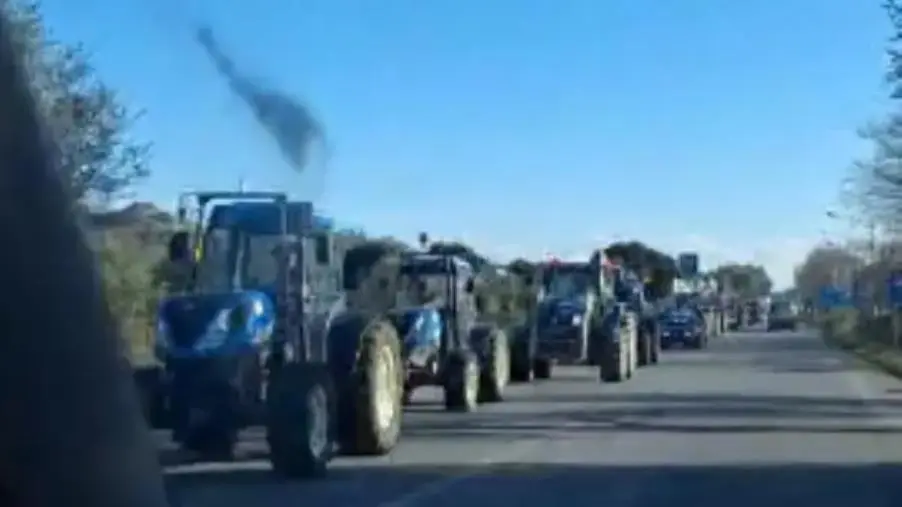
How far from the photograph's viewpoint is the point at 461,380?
30906 mm

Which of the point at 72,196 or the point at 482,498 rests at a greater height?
the point at 72,196

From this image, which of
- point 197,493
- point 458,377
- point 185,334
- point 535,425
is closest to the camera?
point 197,493

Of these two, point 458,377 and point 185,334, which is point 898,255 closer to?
point 458,377

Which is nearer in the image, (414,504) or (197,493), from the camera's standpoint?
(414,504)

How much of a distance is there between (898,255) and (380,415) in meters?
56.6

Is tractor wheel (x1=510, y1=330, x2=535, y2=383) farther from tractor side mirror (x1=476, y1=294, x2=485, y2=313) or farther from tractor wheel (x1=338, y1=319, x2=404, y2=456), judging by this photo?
tractor wheel (x1=338, y1=319, x2=404, y2=456)

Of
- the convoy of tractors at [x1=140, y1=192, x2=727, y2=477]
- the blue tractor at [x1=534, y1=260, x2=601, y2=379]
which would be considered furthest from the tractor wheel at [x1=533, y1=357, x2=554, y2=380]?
the convoy of tractors at [x1=140, y1=192, x2=727, y2=477]

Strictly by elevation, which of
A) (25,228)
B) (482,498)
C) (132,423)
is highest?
(25,228)

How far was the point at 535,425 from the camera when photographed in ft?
92.8

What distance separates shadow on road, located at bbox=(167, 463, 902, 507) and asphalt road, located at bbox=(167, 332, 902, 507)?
0.02m

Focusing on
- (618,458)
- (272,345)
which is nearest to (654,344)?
(618,458)

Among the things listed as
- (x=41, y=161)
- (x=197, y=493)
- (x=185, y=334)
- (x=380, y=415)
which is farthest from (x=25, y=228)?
(x=380, y=415)

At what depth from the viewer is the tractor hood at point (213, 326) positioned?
19.9 metres

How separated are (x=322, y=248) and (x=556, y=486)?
4.24 metres
